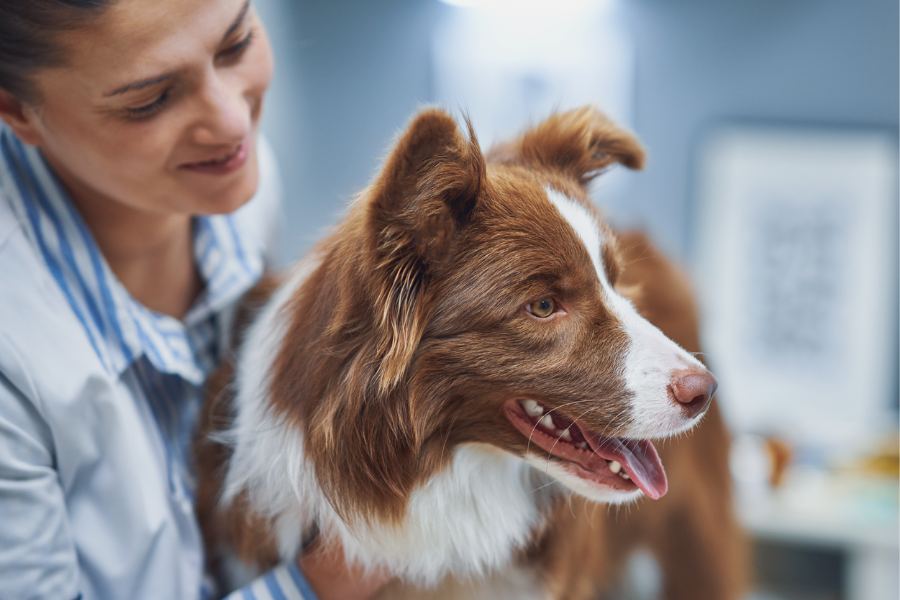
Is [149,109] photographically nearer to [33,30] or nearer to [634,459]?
[33,30]

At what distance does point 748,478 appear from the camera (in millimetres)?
2469

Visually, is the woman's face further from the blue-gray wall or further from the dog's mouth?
the blue-gray wall

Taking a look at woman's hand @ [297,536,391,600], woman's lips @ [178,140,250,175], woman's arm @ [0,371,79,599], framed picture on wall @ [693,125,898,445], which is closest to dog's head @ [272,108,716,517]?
woman's hand @ [297,536,391,600]

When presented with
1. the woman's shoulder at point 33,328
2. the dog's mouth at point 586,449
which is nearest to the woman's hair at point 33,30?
the woman's shoulder at point 33,328

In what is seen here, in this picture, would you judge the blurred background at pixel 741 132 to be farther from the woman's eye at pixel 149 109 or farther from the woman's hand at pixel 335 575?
the woman's hand at pixel 335 575

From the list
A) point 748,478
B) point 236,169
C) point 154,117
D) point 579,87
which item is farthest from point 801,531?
point 154,117

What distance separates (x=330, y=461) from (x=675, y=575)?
1.07 m

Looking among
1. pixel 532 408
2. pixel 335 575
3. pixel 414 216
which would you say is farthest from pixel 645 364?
pixel 335 575

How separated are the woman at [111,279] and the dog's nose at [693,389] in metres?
0.58

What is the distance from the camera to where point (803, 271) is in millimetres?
2775

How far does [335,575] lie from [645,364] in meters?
0.60

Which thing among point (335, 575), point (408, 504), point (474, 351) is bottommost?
point (335, 575)

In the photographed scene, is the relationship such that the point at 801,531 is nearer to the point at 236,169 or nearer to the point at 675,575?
the point at 675,575

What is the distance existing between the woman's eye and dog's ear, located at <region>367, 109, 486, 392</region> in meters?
0.37
